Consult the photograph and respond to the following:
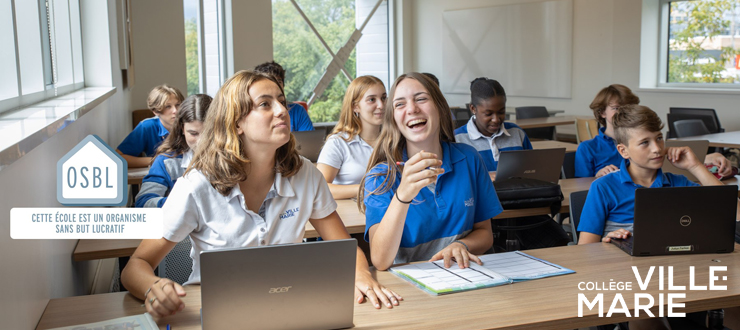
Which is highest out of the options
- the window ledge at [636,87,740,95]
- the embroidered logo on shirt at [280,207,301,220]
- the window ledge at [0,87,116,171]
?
the window ledge at [0,87,116,171]

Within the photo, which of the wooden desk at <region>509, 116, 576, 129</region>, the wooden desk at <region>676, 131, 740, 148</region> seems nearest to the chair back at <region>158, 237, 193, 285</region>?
the wooden desk at <region>676, 131, 740, 148</region>

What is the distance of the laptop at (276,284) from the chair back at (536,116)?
6.89m

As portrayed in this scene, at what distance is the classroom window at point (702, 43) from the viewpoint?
759 cm

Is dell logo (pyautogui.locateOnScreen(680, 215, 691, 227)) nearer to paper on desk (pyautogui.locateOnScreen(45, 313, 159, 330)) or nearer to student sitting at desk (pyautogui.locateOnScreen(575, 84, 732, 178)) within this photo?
paper on desk (pyautogui.locateOnScreen(45, 313, 159, 330))

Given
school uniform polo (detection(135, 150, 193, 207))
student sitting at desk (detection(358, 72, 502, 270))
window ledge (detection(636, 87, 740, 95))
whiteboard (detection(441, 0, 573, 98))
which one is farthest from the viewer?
whiteboard (detection(441, 0, 573, 98))

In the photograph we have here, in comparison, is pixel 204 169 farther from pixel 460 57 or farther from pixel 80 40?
pixel 460 57

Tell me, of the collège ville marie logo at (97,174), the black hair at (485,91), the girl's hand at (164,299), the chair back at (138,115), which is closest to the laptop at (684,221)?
the girl's hand at (164,299)

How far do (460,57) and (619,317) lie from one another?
31.0 ft

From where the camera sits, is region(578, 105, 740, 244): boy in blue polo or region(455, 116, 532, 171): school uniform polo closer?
region(578, 105, 740, 244): boy in blue polo

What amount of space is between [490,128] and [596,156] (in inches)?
27.9

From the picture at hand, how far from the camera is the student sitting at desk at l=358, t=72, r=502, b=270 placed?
2.15m

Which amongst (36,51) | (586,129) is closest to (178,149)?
(36,51)

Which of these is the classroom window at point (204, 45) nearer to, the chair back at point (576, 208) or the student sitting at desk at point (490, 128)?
the student sitting at desk at point (490, 128)

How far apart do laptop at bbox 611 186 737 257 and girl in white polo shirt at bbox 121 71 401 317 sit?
88 cm
